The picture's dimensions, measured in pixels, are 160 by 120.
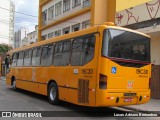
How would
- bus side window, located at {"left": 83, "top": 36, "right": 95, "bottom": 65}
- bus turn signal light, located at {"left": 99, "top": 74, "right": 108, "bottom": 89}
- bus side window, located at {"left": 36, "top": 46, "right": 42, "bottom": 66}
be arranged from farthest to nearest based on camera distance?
1. bus side window, located at {"left": 36, "top": 46, "right": 42, "bottom": 66}
2. bus side window, located at {"left": 83, "top": 36, "right": 95, "bottom": 65}
3. bus turn signal light, located at {"left": 99, "top": 74, "right": 108, "bottom": 89}

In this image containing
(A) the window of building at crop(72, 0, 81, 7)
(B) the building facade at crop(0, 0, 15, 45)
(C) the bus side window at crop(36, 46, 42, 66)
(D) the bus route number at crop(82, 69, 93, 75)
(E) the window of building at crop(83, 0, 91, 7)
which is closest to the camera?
(D) the bus route number at crop(82, 69, 93, 75)

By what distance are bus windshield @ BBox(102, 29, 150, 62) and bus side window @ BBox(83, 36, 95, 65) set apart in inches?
23.2

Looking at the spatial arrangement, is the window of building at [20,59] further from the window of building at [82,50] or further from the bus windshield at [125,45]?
the bus windshield at [125,45]

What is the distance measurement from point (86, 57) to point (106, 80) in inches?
54.0

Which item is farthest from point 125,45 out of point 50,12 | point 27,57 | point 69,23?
point 50,12

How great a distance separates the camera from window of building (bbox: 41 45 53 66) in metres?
14.8

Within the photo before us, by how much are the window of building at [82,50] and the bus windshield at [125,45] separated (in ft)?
2.03

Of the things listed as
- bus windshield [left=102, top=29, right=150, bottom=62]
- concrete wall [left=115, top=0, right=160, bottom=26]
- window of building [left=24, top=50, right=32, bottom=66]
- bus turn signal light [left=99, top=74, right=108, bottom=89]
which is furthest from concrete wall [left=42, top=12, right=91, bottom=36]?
bus turn signal light [left=99, top=74, right=108, bottom=89]

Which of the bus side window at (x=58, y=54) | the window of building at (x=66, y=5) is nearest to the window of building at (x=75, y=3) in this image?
the window of building at (x=66, y=5)

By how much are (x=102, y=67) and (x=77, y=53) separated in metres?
1.89

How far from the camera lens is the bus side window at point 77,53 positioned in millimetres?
11898

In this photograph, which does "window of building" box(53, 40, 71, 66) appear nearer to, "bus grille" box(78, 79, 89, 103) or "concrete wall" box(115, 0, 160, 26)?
"bus grille" box(78, 79, 89, 103)

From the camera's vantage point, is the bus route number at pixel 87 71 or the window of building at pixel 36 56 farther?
the window of building at pixel 36 56

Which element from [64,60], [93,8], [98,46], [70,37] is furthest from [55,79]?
[93,8]
